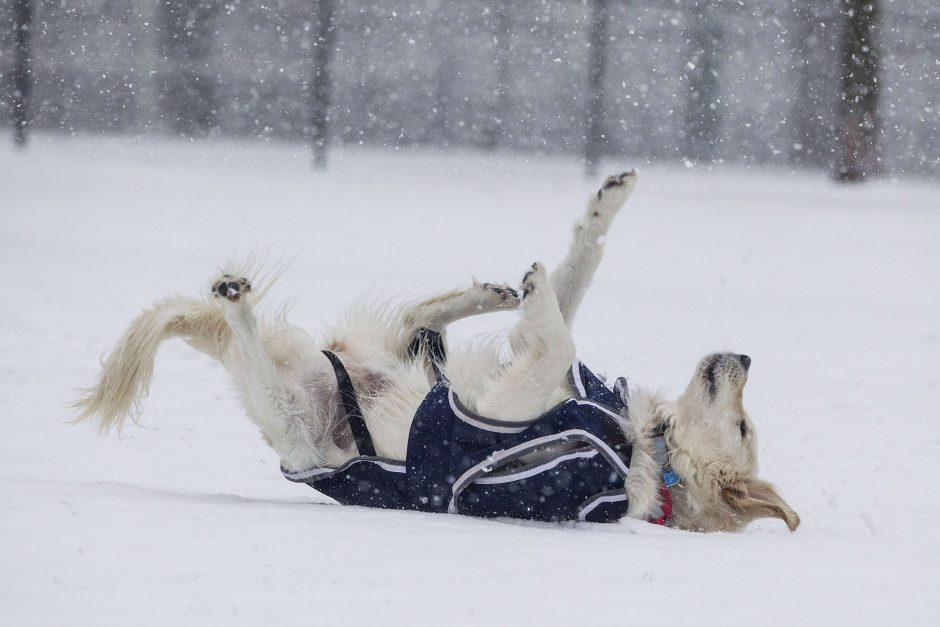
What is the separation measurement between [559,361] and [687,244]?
20.9 feet

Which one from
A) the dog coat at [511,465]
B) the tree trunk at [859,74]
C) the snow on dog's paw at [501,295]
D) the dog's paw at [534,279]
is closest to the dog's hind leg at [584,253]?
the snow on dog's paw at [501,295]

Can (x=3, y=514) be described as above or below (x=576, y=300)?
below

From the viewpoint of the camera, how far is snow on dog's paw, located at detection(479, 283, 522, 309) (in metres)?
3.57

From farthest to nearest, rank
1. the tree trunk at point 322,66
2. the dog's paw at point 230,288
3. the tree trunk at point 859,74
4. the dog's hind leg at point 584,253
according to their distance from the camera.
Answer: the tree trunk at point 859,74, the tree trunk at point 322,66, the dog's hind leg at point 584,253, the dog's paw at point 230,288

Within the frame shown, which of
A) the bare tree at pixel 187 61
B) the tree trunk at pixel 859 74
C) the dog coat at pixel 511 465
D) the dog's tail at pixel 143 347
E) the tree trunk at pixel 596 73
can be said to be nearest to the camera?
the dog coat at pixel 511 465

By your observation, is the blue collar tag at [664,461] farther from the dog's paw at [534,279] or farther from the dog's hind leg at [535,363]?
the dog's paw at [534,279]

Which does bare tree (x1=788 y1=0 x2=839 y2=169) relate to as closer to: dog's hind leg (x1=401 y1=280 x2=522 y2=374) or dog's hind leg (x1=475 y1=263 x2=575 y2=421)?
dog's hind leg (x1=401 y1=280 x2=522 y2=374)

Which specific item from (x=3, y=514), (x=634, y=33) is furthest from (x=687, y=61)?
(x=3, y=514)

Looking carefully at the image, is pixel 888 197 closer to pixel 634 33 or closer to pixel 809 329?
pixel 634 33

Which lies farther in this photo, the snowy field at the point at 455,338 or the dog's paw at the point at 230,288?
the dog's paw at the point at 230,288

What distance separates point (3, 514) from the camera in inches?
92.7

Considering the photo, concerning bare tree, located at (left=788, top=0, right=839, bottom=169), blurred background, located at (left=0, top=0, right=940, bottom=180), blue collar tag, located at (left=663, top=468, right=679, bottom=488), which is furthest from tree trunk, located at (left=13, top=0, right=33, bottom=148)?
blue collar tag, located at (left=663, top=468, right=679, bottom=488)

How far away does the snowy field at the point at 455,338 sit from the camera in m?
1.95

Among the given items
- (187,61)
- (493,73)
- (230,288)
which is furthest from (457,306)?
(187,61)
